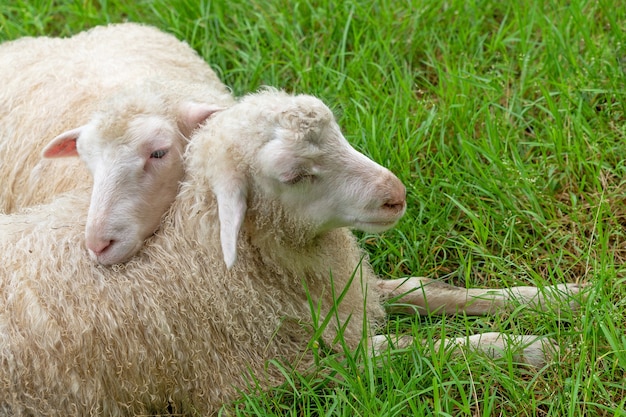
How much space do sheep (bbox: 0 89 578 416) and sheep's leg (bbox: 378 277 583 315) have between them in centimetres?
12

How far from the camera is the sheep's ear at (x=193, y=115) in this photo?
3707 mm

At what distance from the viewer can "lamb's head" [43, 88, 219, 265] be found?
3418 mm

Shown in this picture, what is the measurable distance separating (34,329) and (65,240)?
0.37 meters

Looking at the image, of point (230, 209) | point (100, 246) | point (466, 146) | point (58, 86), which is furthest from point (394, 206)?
point (58, 86)

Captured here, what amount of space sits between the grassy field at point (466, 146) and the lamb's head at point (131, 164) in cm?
77

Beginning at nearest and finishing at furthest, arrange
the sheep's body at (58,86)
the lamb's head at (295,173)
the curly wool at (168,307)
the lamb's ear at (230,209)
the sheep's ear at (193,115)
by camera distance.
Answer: the lamb's ear at (230,209) → the lamb's head at (295,173) → the curly wool at (168,307) → the sheep's ear at (193,115) → the sheep's body at (58,86)

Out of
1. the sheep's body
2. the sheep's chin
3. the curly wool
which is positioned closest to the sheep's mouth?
the sheep's chin

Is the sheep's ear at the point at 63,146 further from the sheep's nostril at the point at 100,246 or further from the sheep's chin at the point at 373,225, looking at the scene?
the sheep's chin at the point at 373,225

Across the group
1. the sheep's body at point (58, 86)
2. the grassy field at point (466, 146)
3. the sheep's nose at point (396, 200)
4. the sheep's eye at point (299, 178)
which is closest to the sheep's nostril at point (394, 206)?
the sheep's nose at point (396, 200)

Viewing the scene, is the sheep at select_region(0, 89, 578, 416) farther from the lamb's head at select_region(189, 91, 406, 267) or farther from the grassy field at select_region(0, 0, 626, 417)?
the grassy field at select_region(0, 0, 626, 417)

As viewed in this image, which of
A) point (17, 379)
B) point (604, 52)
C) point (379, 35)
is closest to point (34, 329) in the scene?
point (17, 379)

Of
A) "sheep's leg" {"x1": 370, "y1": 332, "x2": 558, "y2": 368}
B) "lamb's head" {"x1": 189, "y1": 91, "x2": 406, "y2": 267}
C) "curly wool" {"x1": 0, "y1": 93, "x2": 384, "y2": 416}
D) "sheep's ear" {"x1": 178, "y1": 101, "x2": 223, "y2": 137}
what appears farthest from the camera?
"sheep's ear" {"x1": 178, "y1": 101, "x2": 223, "y2": 137}

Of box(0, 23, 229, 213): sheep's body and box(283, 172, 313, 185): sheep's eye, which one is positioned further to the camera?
box(0, 23, 229, 213): sheep's body

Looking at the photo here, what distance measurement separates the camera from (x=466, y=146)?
4484 millimetres
